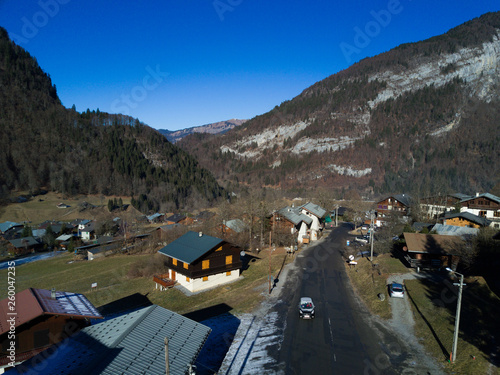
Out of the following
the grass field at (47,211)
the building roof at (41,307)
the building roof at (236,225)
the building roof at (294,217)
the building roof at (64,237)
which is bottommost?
the building roof at (64,237)

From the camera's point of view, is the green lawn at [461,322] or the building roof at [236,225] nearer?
the green lawn at [461,322]

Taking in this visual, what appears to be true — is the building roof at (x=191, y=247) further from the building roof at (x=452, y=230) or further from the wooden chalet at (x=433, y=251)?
the building roof at (x=452, y=230)

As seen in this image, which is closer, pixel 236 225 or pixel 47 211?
pixel 236 225

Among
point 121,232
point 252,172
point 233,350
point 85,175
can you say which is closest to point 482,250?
point 233,350

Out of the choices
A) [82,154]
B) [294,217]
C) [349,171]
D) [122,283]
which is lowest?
[122,283]

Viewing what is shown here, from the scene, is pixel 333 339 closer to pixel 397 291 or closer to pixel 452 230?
pixel 397 291

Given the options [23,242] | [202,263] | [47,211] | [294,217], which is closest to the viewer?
[202,263]

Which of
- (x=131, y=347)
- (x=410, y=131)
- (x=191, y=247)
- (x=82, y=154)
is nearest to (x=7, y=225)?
(x=82, y=154)

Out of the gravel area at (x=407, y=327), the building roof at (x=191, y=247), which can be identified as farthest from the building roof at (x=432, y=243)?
the building roof at (x=191, y=247)
